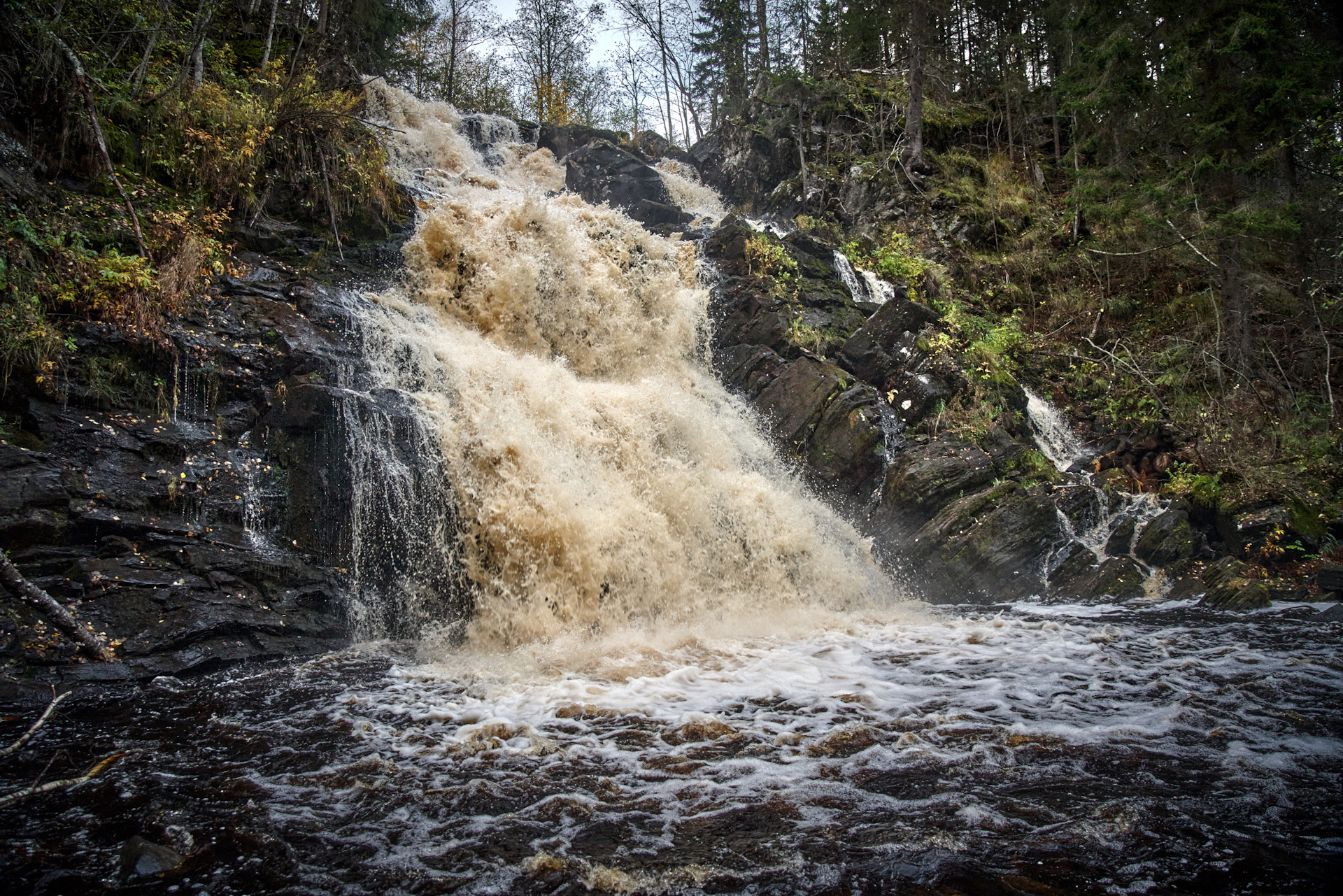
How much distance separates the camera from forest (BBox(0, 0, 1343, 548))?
6.88 metres

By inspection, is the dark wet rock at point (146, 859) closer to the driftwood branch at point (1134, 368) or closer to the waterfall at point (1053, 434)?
the waterfall at point (1053, 434)

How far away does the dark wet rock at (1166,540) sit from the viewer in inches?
328

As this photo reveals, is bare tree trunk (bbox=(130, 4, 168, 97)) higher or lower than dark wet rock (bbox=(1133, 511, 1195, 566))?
higher

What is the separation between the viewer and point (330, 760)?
3.86 metres

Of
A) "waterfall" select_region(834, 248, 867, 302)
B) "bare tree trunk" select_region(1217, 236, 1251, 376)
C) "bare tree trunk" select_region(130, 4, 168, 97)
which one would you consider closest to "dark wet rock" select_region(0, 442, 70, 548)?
"bare tree trunk" select_region(130, 4, 168, 97)

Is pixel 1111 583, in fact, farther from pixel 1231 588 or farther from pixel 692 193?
pixel 692 193

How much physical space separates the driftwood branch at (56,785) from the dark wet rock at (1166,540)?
428 inches

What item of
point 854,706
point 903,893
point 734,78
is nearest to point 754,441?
point 854,706

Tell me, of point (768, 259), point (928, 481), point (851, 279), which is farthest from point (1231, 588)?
point (768, 259)

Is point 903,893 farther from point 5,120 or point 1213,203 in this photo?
point 1213,203

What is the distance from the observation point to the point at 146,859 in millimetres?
2719

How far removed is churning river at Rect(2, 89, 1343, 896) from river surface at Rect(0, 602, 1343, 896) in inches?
0.9

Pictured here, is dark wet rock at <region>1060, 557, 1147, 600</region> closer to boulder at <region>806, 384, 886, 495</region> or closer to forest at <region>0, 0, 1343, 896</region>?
forest at <region>0, 0, 1343, 896</region>

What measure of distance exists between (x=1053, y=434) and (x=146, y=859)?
1215 cm
